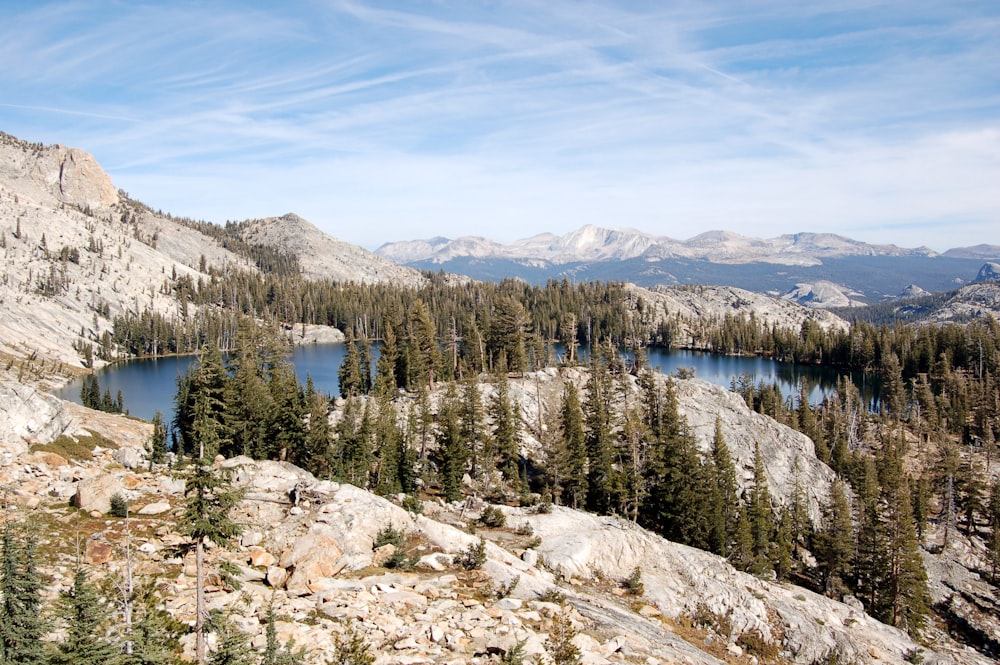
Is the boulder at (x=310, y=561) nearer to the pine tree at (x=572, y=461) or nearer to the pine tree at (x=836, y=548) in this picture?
the pine tree at (x=572, y=461)

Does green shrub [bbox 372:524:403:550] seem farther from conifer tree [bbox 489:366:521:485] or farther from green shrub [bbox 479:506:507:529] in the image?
conifer tree [bbox 489:366:521:485]

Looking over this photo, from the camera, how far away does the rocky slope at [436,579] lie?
24.5 m

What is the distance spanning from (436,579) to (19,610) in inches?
695

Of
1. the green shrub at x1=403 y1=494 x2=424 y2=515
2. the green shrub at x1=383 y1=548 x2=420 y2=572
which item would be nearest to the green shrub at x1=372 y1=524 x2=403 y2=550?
the green shrub at x1=383 y1=548 x2=420 y2=572

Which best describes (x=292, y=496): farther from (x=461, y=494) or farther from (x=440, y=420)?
(x=440, y=420)

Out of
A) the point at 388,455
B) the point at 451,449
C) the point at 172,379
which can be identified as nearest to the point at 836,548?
the point at 451,449

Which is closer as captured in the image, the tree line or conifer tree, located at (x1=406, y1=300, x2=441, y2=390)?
the tree line

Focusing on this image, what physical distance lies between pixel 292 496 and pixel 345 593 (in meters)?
15.5

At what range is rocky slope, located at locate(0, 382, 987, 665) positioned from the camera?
24547 mm

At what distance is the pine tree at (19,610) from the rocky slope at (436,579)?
18.7 feet

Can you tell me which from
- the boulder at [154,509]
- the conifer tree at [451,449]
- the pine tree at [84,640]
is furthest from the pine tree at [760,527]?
the pine tree at [84,640]

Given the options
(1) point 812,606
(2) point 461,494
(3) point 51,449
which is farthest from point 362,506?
(1) point 812,606

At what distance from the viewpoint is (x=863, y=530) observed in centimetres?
6794

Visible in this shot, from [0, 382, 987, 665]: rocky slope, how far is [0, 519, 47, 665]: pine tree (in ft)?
18.7
